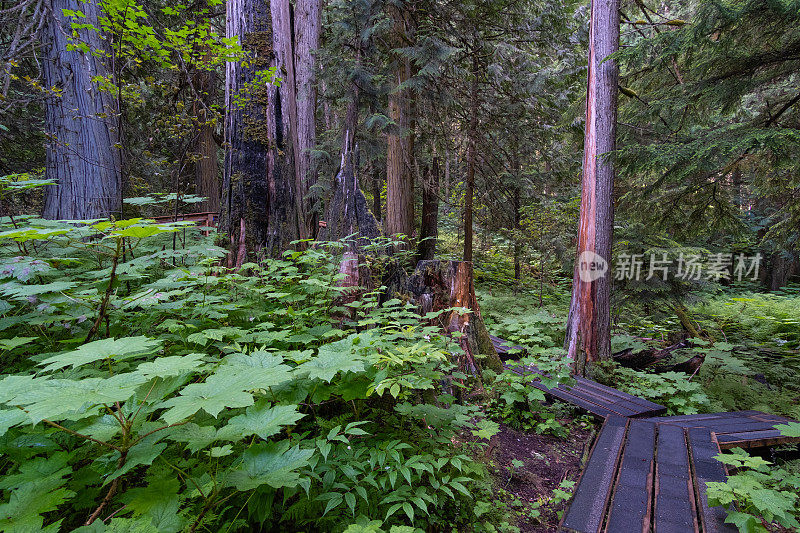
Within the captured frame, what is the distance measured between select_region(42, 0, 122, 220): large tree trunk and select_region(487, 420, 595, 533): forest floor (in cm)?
521

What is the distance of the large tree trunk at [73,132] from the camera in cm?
449

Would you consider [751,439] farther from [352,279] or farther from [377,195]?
[377,195]

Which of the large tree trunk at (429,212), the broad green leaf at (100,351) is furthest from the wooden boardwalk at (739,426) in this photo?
the large tree trunk at (429,212)

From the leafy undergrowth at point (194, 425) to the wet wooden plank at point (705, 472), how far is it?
142cm

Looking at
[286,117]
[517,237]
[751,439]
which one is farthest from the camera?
[517,237]

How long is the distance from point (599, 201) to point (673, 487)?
4.02 meters

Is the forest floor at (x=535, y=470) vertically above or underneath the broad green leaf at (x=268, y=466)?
underneath

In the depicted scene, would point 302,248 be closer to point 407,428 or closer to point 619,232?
point 407,428

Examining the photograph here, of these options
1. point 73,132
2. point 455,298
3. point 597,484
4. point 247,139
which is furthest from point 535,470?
point 73,132

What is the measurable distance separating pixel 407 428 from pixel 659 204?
682 centimetres

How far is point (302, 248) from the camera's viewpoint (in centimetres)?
444

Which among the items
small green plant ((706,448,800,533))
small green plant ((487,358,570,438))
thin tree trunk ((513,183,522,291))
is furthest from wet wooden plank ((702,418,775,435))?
thin tree trunk ((513,183,522,291))

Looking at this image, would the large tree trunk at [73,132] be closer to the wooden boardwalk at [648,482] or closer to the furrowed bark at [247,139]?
the furrowed bark at [247,139]

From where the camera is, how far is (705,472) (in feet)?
9.52
